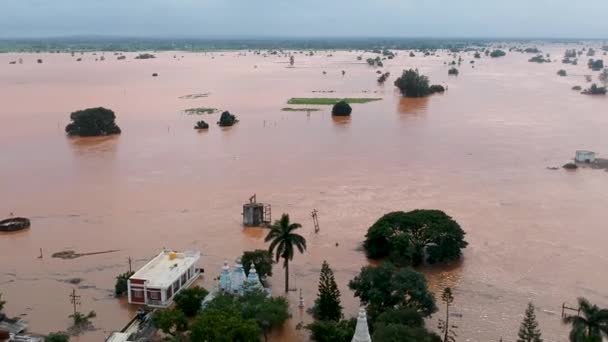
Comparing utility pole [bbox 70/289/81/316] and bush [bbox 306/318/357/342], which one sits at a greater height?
bush [bbox 306/318/357/342]

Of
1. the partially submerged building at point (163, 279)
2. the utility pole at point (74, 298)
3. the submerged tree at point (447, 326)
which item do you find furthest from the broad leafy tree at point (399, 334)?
the utility pole at point (74, 298)

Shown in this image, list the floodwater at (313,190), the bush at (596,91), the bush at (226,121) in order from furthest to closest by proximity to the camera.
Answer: the bush at (596,91) < the bush at (226,121) < the floodwater at (313,190)

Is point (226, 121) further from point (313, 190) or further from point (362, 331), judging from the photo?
point (362, 331)

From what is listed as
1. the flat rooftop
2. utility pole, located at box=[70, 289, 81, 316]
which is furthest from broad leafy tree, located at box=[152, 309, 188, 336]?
utility pole, located at box=[70, 289, 81, 316]

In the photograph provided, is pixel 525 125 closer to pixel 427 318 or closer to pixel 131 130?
pixel 131 130

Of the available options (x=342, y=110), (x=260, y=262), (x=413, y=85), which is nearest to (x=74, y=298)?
(x=260, y=262)

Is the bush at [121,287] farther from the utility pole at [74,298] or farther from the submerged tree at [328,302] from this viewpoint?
the submerged tree at [328,302]

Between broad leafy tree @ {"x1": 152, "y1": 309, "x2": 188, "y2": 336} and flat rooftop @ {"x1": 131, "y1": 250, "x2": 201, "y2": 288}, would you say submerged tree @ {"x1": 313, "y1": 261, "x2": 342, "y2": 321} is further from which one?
flat rooftop @ {"x1": 131, "y1": 250, "x2": 201, "y2": 288}

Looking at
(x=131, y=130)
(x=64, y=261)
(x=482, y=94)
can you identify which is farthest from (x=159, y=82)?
(x=64, y=261)
